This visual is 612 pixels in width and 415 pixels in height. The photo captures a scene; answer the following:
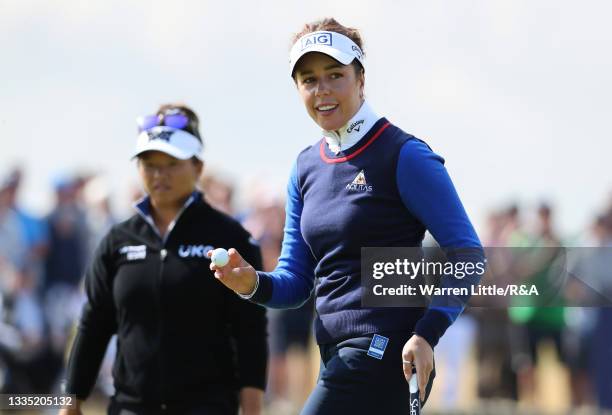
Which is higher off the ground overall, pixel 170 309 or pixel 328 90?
pixel 328 90

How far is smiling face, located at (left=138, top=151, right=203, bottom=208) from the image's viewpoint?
667 cm

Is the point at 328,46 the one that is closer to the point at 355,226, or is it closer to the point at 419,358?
the point at 355,226

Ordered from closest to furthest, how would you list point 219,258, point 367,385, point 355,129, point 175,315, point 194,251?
1. point 367,385
2. point 219,258
3. point 355,129
4. point 175,315
5. point 194,251

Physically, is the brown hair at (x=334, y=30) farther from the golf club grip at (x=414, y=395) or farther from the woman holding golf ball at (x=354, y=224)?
the golf club grip at (x=414, y=395)

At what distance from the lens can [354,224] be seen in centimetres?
506

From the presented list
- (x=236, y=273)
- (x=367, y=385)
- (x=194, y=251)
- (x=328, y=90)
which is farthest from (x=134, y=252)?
(x=367, y=385)

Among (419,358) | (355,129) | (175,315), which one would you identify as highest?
(355,129)

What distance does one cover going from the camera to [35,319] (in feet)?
41.7

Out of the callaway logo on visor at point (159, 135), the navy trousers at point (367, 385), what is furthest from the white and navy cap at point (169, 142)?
the navy trousers at point (367, 385)

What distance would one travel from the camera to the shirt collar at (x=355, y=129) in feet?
17.0

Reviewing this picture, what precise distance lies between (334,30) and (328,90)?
0.87 ft

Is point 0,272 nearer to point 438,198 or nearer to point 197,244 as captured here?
point 197,244

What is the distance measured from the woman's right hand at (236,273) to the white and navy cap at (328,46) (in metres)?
0.84

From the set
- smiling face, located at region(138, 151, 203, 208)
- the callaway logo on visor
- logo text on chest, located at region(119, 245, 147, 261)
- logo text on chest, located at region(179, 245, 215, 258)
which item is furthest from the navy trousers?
the callaway logo on visor
